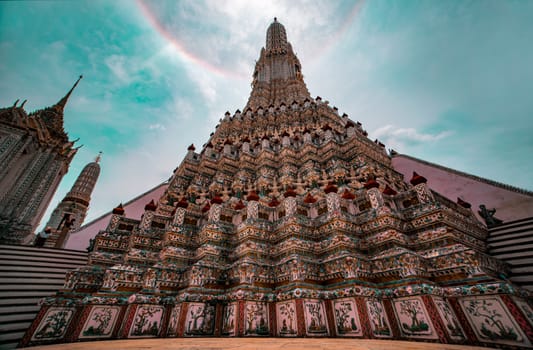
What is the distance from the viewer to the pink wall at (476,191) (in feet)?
33.8

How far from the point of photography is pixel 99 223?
1583 cm

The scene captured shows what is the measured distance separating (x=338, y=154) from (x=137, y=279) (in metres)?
11.9

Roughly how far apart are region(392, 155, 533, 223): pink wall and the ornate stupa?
3.20 m

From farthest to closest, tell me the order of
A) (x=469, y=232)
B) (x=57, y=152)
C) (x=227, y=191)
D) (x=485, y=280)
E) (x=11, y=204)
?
(x=57, y=152) → (x=11, y=204) → (x=227, y=191) → (x=469, y=232) → (x=485, y=280)

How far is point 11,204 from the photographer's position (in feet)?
60.8

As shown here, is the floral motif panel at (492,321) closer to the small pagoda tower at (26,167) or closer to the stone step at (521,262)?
the stone step at (521,262)

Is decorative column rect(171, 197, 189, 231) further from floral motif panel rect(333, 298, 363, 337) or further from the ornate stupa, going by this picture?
floral motif panel rect(333, 298, 363, 337)

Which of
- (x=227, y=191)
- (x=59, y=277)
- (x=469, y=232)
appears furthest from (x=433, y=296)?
(x=59, y=277)

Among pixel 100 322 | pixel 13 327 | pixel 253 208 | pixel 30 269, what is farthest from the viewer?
pixel 253 208

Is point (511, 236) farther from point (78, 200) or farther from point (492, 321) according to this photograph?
point (78, 200)

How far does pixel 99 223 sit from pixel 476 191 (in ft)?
75.4

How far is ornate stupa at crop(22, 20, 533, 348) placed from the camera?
5406mm

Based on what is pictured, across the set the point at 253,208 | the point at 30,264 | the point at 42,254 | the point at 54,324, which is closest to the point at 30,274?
the point at 30,264

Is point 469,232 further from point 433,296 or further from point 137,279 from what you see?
point 137,279
